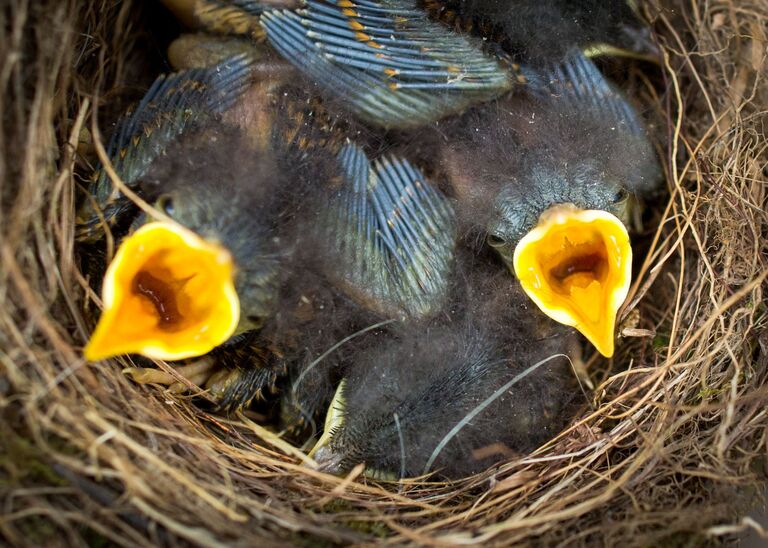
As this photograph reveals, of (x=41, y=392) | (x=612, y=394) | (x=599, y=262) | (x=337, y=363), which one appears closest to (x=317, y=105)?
(x=337, y=363)

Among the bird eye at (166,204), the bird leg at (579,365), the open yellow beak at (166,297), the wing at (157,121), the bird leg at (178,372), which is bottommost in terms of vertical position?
Answer: the bird leg at (579,365)

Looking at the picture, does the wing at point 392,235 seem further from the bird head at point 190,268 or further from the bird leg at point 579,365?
the bird leg at point 579,365

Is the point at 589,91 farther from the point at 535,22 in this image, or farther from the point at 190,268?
the point at 190,268

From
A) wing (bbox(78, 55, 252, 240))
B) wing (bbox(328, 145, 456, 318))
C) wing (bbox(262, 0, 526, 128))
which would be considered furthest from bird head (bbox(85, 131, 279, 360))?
wing (bbox(262, 0, 526, 128))

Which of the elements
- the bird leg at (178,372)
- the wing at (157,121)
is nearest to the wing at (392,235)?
the wing at (157,121)

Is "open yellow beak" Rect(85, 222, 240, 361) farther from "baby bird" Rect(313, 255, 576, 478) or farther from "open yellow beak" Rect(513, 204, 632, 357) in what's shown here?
"open yellow beak" Rect(513, 204, 632, 357)

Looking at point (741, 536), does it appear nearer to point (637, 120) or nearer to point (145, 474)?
point (637, 120)
